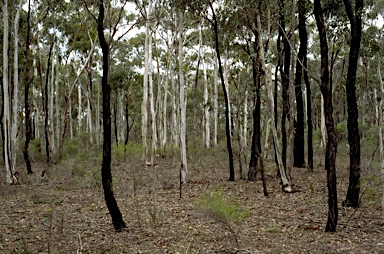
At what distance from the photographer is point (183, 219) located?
700 centimetres

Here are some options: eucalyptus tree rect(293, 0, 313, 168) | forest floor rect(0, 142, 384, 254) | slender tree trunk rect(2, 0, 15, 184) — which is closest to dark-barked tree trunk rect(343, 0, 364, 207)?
forest floor rect(0, 142, 384, 254)

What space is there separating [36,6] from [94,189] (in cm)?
1023

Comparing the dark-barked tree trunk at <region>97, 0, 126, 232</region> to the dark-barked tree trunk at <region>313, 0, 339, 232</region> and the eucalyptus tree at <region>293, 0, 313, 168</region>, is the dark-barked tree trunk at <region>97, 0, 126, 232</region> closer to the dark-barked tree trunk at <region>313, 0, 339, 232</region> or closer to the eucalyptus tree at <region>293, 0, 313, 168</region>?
the dark-barked tree trunk at <region>313, 0, 339, 232</region>

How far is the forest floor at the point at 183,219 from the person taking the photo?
525 cm

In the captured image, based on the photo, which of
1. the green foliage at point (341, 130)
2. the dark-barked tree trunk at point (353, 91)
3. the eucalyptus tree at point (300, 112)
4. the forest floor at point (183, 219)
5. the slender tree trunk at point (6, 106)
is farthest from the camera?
the green foliage at point (341, 130)

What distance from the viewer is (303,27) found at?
11.2 metres

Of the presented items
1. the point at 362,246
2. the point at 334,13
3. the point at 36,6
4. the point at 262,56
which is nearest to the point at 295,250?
the point at 362,246

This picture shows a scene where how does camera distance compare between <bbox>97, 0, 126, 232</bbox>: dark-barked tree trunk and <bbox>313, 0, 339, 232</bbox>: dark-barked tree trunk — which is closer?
<bbox>313, 0, 339, 232</bbox>: dark-barked tree trunk

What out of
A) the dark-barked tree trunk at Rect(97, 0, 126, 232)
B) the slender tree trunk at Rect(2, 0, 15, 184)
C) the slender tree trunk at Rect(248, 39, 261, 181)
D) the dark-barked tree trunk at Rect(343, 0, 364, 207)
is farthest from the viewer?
the slender tree trunk at Rect(2, 0, 15, 184)

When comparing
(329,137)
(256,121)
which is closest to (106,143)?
(329,137)

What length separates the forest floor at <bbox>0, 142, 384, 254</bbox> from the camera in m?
5.25

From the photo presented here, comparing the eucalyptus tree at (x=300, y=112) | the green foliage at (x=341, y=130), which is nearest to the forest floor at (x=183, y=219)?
the eucalyptus tree at (x=300, y=112)

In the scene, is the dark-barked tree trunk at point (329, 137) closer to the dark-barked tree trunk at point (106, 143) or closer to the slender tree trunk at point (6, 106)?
the dark-barked tree trunk at point (106, 143)

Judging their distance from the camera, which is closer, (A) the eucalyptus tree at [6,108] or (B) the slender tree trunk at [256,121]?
(B) the slender tree trunk at [256,121]
